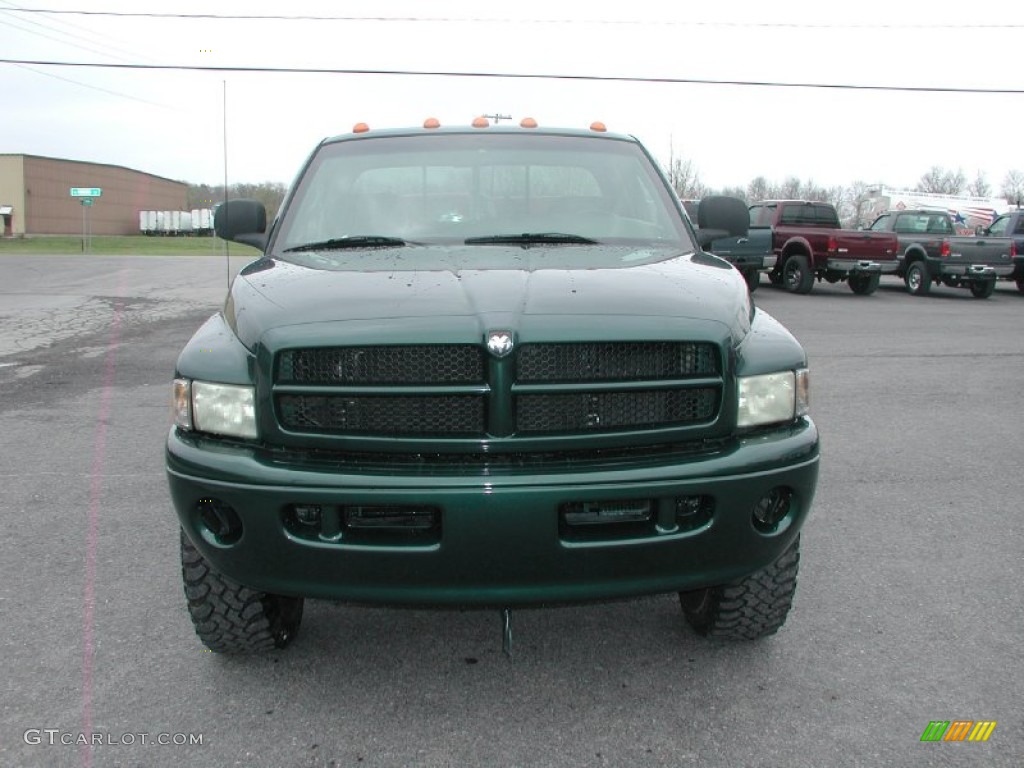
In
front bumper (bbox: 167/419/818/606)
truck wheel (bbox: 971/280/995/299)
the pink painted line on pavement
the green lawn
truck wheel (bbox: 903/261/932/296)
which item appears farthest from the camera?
the green lawn

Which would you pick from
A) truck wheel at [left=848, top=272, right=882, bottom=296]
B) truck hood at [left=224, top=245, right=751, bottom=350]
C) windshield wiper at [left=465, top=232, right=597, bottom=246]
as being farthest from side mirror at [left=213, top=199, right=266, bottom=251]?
truck wheel at [left=848, top=272, right=882, bottom=296]

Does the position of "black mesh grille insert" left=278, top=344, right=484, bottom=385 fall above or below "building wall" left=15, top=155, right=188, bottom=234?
below

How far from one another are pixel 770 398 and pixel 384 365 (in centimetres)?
115

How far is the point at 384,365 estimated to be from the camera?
253 centimetres

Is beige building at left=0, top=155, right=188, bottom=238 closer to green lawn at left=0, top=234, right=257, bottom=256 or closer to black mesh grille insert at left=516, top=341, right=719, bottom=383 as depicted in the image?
green lawn at left=0, top=234, right=257, bottom=256

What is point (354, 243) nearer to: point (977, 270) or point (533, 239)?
point (533, 239)

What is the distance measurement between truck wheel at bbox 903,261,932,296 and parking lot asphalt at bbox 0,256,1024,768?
50.8 feet

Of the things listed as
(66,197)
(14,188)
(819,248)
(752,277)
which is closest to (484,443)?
(819,248)

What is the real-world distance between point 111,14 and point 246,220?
1101 inches

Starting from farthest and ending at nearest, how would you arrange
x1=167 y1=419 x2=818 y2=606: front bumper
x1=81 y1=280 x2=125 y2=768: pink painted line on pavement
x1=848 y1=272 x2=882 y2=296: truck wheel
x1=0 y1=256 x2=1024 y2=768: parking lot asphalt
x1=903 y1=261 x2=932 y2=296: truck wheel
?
x1=903 y1=261 x2=932 y2=296: truck wheel < x1=848 y1=272 x2=882 y2=296: truck wheel < x1=81 y1=280 x2=125 y2=768: pink painted line on pavement < x1=0 y1=256 x2=1024 y2=768: parking lot asphalt < x1=167 y1=419 x2=818 y2=606: front bumper

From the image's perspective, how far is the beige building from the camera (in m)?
70.1

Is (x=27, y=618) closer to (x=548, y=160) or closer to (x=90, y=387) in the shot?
(x=548, y=160)

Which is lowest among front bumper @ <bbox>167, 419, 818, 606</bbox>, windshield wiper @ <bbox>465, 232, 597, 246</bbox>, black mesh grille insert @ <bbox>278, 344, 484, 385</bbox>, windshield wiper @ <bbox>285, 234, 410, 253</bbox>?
front bumper @ <bbox>167, 419, 818, 606</bbox>

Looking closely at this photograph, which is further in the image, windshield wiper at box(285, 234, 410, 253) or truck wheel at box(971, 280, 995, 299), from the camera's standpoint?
truck wheel at box(971, 280, 995, 299)
